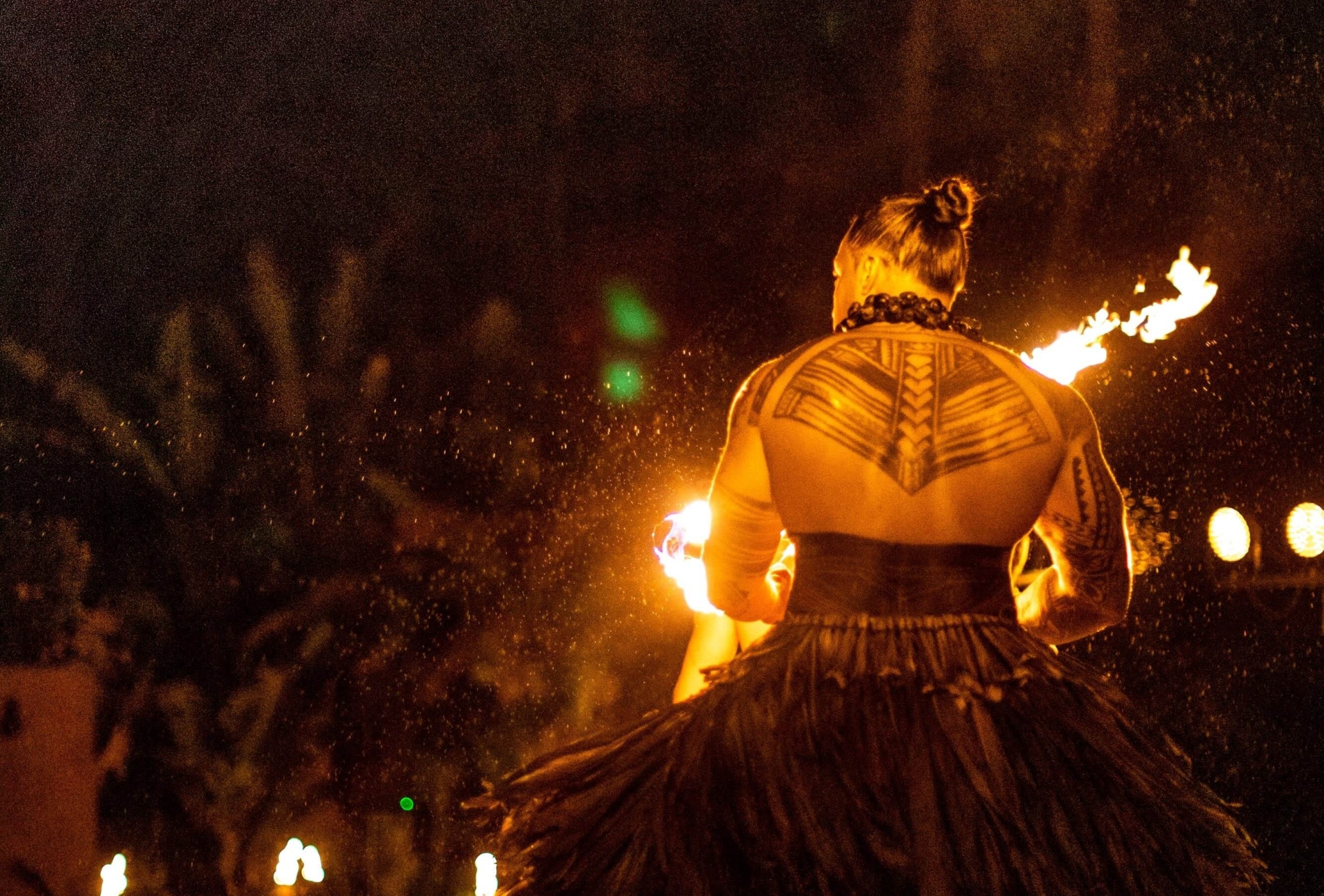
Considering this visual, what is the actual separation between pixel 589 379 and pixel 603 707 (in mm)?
1862

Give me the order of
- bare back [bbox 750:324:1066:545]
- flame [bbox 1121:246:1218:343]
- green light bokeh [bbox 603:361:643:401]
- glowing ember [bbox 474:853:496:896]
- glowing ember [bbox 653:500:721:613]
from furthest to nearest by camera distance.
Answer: green light bokeh [bbox 603:361:643:401]
flame [bbox 1121:246:1218:343]
glowing ember [bbox 474:853:496:896]
glowing ember [bbox 653:500:721:613]
bare back [bbox 750:324:1066:545]

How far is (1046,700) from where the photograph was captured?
1.89 meters

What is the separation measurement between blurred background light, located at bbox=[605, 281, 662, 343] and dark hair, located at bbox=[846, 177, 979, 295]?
438 cm

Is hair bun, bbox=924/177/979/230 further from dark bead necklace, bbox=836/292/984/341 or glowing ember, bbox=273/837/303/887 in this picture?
glowing ember, bbox=273/837/303/887

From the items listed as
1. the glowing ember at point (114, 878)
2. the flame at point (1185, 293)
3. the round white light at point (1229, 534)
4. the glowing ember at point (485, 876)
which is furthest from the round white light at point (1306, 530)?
the glowing ember at point (114, 878)

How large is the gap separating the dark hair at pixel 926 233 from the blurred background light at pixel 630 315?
172 inches

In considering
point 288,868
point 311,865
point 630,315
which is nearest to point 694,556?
point 288,868

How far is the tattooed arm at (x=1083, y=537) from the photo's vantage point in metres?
2.04

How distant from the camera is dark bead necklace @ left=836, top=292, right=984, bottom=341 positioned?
2088 millimetres

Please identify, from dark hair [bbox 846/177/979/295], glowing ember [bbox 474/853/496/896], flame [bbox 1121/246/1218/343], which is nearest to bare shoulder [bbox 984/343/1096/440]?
dark hair [bbox 846/177/979/295]

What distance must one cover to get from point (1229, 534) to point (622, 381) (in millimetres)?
3263

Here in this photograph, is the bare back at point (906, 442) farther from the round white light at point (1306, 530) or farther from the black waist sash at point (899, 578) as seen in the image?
the round white light at point (1306, 530)

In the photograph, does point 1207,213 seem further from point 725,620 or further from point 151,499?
Result: point 151,499

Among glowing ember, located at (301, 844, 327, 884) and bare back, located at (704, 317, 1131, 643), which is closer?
bare back, located at (704, 317, 1131, 643)
